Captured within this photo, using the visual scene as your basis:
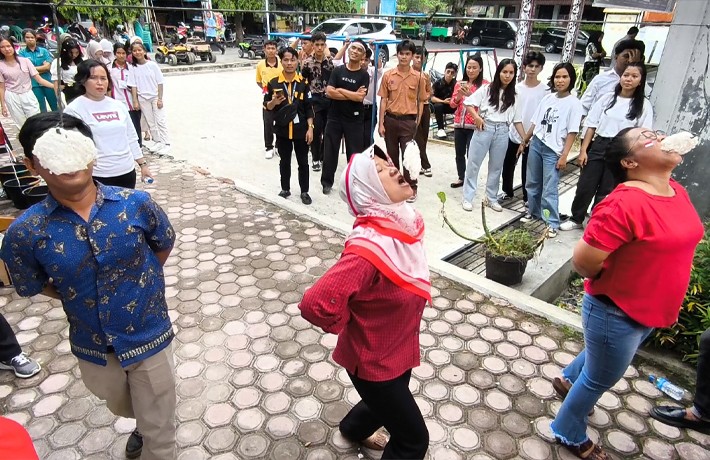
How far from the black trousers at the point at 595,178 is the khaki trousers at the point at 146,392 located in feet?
13.6

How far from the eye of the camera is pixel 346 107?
533 cm

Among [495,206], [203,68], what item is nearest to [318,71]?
[495,206]

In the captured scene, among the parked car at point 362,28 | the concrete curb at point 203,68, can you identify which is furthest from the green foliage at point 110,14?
the parked car at point 362,28

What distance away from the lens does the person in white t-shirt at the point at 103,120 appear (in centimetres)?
342

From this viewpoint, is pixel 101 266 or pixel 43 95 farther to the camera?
pixel 43 95

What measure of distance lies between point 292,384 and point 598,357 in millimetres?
1711

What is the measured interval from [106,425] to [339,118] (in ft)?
13.4

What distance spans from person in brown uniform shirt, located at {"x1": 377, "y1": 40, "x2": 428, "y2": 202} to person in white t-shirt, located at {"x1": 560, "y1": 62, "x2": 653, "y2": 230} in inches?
73.1

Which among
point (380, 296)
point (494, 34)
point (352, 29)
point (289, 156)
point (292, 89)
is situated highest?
point (352, 29)

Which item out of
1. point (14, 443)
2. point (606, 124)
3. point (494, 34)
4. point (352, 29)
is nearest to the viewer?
point (14, 443)

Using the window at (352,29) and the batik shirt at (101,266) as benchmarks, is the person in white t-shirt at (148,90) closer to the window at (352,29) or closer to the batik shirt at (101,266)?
the batik shirt at (101,266)

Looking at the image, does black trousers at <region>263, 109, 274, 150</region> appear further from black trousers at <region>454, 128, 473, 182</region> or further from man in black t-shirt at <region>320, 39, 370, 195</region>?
black trousers at <region>454, 128, 473, 182</region>

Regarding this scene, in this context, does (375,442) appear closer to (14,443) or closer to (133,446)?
(133,446)

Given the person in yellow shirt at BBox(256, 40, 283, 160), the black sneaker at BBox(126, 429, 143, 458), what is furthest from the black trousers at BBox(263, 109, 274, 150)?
the black sneaker at BBox(126, 429, 143, 458)
